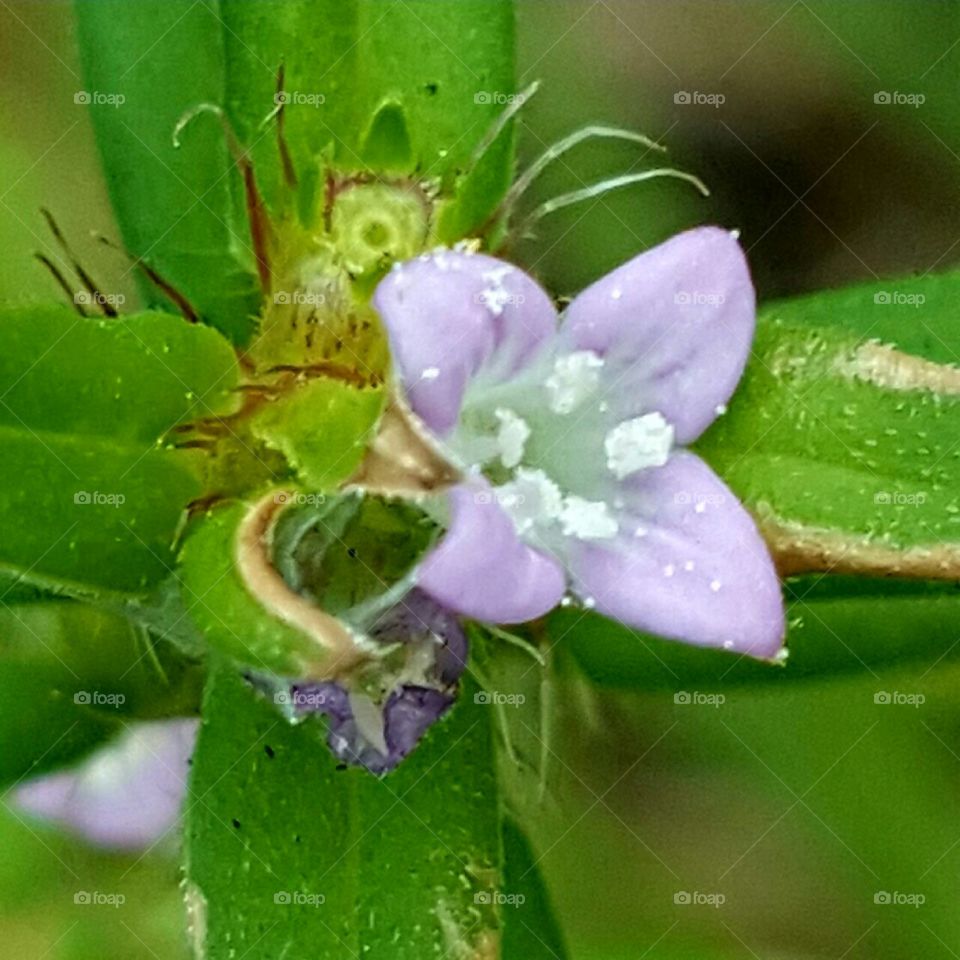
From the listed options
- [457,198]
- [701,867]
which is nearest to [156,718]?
[457,198]

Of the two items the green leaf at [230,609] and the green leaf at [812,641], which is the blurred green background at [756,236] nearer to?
the green leaf at [812,641]

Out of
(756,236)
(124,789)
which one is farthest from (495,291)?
(756,236)

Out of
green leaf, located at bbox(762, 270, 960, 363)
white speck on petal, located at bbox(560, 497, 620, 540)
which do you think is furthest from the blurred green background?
white speck on petal, located at bbox(560, 497, 620, 540)

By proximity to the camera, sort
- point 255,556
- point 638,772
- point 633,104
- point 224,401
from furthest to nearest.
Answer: point 633,104
point 638,772
point 224,401
point 255,556

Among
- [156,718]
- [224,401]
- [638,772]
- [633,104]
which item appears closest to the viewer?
[224,401]

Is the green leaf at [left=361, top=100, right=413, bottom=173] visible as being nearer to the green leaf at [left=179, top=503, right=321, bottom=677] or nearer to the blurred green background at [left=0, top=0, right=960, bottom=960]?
the green leaf at [left=179, top=503, right=321, bottom=677]

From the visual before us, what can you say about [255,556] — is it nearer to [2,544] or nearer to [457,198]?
[2,544]

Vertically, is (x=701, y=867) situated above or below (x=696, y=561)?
below
